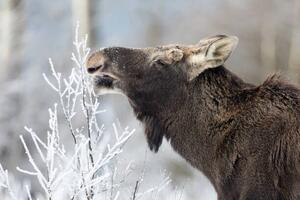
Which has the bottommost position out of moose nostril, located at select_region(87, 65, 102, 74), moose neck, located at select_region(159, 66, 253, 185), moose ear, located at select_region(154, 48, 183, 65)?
moose neck, located at select_region(159, 66, 253, 185)

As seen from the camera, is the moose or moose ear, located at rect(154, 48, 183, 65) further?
moose ear, located at rect(154, 48, 183, 65)

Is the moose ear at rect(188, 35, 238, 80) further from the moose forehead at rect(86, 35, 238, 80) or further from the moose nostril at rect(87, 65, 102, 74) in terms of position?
the moose nostril at rect(87, 65, 102, 74)

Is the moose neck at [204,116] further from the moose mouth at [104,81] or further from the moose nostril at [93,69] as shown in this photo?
the moose nostril at [93,69]

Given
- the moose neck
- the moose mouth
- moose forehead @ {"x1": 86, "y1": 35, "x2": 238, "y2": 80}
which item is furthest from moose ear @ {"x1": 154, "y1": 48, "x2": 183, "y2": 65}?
the moose mouth

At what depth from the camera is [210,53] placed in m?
6.08

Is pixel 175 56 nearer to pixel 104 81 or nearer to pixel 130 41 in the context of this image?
pixel 104 81

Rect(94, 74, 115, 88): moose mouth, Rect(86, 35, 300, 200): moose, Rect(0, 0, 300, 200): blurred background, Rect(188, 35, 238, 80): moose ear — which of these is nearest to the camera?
Rect(86, 35, 300, 200): moose

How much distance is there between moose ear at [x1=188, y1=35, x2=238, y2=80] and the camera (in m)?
6.06

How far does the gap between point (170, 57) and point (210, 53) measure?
28 centimetres

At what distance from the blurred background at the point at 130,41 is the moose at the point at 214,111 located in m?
0.29

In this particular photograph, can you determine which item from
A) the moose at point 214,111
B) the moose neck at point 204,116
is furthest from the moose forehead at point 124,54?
the moose neck at point 204,116

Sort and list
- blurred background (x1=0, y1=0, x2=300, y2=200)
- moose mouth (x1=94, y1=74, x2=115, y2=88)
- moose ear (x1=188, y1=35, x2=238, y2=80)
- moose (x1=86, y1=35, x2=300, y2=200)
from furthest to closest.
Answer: blurred background (x1=0, y1=0, x2=300, y2=200) < moose mouth (x1=94, y1=74, x2=115, y2=88) < moose ear (x1=188, y1=35, x2=238, y2=80) < moose (x1=86, y1=35, x2=300, y2=200)

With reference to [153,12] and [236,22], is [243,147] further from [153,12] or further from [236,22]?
[153,12]

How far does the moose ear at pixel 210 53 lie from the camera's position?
6059 mm
